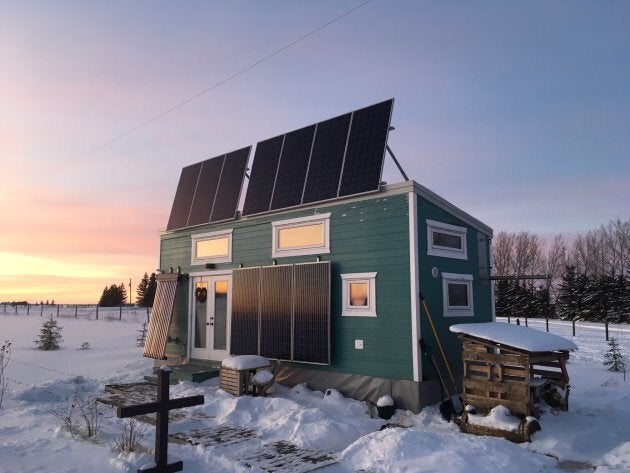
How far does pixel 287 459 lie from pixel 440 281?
514 cm

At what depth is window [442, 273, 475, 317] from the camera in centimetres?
994

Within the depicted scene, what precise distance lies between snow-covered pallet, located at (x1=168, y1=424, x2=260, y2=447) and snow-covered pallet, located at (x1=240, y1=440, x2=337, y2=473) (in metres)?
0.61

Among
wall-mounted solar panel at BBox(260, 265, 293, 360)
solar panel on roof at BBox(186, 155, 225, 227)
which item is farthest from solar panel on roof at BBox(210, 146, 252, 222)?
wall-mounted solar panel at BBox(260, 265, 293, 360)

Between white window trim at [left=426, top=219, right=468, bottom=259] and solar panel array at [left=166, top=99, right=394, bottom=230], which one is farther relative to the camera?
solar panel array at [left=166, top=99, right=394, bottom=230]

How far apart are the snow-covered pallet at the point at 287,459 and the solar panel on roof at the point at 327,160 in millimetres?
5302

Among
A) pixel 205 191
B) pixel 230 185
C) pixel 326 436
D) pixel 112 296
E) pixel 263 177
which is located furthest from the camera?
pixel 112 296

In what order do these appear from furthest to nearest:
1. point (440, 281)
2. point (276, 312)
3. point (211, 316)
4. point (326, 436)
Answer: point (211, 316)
point (276, 312)
point (440, 281)
point (326, 436)

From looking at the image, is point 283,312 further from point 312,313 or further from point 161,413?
point 161,413

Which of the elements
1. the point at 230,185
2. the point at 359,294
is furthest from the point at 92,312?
the point at 359,294

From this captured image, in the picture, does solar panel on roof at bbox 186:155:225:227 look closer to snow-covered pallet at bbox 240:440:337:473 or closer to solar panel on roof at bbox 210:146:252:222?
solar panel on roof at bbox 210:146:252:222

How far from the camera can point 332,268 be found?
1012 centimetres

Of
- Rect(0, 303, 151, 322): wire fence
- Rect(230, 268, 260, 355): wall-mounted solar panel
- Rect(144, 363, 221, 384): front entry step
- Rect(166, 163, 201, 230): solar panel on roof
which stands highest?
Rect(166, 163, 201, 230): solar panel on roof

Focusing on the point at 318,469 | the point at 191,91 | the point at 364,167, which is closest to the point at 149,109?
the point at 191,91

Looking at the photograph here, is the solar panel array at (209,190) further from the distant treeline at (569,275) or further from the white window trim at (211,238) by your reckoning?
the distant treeline at (569,275)
